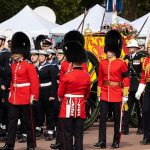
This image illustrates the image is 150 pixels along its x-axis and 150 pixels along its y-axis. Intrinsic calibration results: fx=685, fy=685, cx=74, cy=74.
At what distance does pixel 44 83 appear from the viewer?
1220cm

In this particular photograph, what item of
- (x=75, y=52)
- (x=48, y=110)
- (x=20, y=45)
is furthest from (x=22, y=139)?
(x=75, y=52)

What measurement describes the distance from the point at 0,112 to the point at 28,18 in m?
10.7

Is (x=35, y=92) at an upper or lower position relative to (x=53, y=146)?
upper

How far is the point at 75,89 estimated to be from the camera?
30.3 ft

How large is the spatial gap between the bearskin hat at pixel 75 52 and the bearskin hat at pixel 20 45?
132 cm

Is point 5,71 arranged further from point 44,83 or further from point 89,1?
point 89,1

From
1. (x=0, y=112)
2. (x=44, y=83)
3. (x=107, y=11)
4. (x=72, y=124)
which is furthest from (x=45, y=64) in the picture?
(x=107, y=11)

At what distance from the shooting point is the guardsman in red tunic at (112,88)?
11188 millimetres

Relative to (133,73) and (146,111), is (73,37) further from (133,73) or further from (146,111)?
(133,73)

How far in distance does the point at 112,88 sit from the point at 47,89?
57.0 inches

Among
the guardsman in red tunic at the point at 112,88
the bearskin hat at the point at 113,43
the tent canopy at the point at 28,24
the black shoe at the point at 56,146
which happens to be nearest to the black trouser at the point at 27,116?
the black shoe at the point at 56,146

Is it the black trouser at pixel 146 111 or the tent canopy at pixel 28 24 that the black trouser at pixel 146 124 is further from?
the tent canopy at pixel 28 24

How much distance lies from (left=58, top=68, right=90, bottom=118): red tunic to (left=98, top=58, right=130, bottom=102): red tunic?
1.84 meters

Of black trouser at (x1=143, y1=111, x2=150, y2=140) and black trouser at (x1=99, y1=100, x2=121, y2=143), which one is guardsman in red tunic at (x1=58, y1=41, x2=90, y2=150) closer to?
black trouser at (x1=99, y1=100, x2=121, y2=143)
